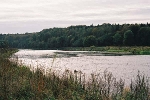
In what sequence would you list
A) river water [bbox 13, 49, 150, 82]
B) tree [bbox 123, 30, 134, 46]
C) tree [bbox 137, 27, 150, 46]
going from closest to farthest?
river water [bbox 13, 49, 150, 82] < tree [bbox 137, 27, 150, 46] < tree [bbox 123, 30, 134, 46]

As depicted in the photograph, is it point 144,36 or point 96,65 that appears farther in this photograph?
point 144,36

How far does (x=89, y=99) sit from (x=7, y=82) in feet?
12.7

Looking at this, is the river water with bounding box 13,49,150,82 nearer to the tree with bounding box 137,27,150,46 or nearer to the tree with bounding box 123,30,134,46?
the tree with bounding box 123,30,134,46

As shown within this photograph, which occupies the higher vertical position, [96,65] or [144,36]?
[144,36]

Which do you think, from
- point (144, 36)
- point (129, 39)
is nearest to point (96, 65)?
point (129, 39)

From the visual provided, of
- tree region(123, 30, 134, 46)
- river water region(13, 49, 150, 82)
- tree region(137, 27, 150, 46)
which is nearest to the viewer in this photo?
river water region(13, 49, 150, 82)

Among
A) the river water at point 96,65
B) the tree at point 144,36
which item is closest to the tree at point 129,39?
the tree at point 144,36

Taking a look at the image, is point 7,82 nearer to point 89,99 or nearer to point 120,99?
point 89,99

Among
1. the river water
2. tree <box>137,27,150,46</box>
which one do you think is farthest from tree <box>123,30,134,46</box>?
the river water

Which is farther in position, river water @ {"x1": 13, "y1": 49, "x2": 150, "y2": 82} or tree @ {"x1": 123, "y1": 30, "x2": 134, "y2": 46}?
tree @ {"x1": 123, "y1": 30, "x2": 134, "y2": 46}

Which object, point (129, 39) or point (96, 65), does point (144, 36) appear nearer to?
point (129, 39)

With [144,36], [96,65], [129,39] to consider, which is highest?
[144,36]

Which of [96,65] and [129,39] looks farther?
[129,39]

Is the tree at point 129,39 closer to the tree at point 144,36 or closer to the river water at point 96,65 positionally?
the tree at point 144,36
